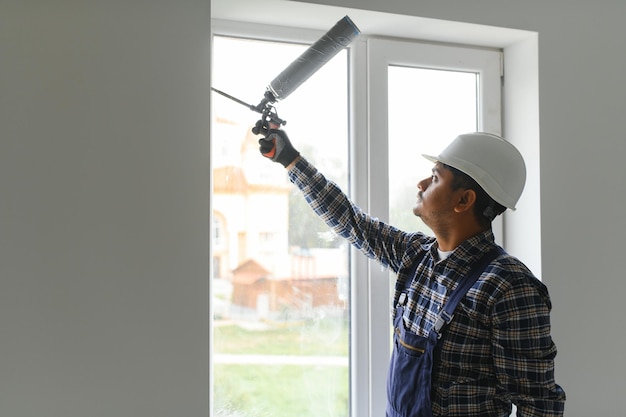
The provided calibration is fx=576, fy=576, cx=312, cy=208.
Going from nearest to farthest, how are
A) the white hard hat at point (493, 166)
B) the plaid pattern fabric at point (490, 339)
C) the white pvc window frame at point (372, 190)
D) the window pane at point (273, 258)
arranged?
the plaid pattern fabric at point (490, 339) < the white hard hat at point (493, 166) < the window pane at point (273, 258) < the white pvc window frame at point (372, 190)

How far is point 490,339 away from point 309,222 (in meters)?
0.64

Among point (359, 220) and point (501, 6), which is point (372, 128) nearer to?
point (359, 220)

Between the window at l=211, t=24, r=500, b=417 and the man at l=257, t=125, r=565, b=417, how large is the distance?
0.16 m

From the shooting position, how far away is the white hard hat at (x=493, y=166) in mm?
1434

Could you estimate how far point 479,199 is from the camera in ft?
4.81

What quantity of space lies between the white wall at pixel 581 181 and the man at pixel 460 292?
40cm

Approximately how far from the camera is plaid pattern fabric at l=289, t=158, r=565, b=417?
1.30m

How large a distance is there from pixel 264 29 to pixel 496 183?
79cm

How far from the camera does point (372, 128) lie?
1.79 meters

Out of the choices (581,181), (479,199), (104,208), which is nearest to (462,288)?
(479,199)

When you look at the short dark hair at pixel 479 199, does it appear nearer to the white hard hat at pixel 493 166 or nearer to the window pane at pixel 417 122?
the white hard hat at pixel 493 166

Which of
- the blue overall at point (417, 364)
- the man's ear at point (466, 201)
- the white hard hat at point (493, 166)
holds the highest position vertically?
the white hard hat at point (493, 166)

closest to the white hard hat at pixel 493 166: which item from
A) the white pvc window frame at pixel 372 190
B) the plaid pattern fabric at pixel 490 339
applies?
the plaid pattern fabric at pixel 490 339

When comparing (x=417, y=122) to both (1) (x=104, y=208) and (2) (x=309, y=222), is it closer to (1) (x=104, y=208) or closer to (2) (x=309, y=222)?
(2) (x=309, y=222)
